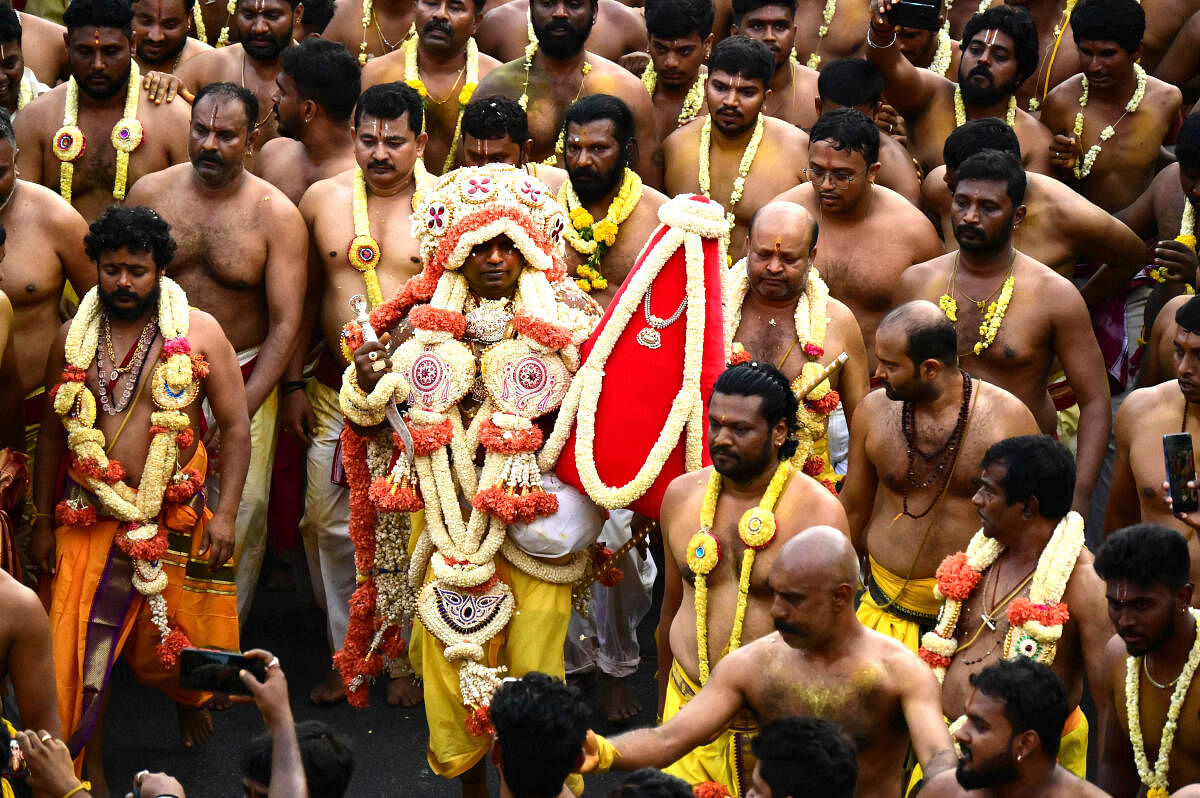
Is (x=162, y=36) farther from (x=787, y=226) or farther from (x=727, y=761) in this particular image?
(x=727, y=761)

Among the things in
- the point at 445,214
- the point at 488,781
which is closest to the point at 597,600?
the point at 488,781

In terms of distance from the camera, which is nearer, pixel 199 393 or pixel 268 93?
pixel 199 393

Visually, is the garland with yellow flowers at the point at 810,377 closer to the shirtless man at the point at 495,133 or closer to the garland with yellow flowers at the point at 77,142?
the shirtless man at the point at 495,133

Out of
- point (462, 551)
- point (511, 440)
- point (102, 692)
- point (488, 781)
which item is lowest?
point (488, 781)

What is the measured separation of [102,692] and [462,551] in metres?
1.50

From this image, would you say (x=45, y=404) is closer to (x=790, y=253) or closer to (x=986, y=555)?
(x=790, y=253)

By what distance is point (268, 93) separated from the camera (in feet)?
29.4

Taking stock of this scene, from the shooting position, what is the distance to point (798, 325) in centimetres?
692

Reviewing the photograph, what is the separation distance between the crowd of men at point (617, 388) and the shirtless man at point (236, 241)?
0.02 m

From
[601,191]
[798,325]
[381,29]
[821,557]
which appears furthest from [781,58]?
[821,557]

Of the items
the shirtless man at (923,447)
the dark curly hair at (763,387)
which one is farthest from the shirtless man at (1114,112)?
the dark curly hair at (763,387)

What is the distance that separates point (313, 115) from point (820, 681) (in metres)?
4.37

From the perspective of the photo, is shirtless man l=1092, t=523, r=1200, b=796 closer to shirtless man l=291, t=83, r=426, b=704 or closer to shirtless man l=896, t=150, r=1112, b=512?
shirtless man l=896, t=150, r=1112, b=512

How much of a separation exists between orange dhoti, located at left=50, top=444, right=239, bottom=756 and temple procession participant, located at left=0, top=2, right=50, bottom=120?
2.48m
